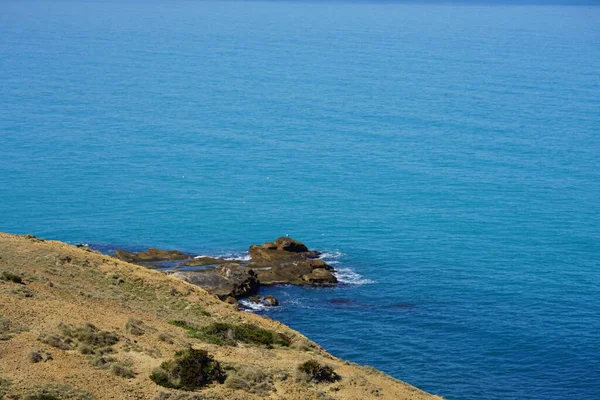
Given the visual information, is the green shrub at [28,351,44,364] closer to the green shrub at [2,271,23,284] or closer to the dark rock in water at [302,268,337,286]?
the green shrub at [2,271,23,284]

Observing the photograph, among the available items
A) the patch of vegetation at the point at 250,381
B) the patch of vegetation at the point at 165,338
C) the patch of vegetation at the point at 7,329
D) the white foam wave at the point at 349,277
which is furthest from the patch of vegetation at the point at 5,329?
the white foam wave at the point at 349,277

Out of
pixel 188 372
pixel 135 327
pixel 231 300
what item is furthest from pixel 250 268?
pixel 188 372

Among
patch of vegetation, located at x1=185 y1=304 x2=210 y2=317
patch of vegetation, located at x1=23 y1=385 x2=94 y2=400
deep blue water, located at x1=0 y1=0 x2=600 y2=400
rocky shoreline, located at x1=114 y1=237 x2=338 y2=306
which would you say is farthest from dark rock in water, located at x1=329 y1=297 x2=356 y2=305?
patch of vegetation, located at x1=23 y1=385 x2=94 y2=400

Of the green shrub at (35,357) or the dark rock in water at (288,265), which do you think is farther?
the dark rock in water at (288,265)

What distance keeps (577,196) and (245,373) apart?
6871 cm

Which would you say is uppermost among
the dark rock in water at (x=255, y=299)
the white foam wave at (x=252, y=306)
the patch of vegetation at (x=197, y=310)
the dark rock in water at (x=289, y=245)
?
the dark rock in water at (x=289, y=245)

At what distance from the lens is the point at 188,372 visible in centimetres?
3441

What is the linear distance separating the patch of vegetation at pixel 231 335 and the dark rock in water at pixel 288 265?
2536cm

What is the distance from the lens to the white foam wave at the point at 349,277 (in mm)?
71562

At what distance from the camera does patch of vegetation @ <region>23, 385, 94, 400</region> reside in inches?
1219

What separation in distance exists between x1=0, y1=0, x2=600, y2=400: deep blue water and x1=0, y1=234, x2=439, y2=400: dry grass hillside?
1452 cm

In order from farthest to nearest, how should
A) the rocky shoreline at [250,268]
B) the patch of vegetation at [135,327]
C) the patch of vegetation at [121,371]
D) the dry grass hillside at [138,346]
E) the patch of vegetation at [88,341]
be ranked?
the rocky shoreline at [250,268] → the patch of vegetation at [135,327] → the patch of vegetation at [88,341] → the patch of vegetation at [121,371] → the dry grass hillside at [138,346]

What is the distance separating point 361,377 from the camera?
1551 inches

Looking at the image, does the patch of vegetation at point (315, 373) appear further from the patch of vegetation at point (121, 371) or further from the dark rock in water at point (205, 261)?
the dark rock in water at point (205, 261)
